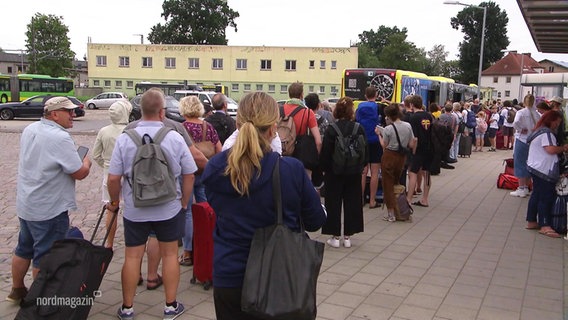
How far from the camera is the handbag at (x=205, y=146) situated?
514cm

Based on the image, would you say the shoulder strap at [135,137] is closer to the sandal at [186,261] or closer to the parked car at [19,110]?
the sandal at [186,261]

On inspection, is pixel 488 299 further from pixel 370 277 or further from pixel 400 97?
pixel 400 97

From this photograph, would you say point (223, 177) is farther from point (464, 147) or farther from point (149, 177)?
point (464, 147)

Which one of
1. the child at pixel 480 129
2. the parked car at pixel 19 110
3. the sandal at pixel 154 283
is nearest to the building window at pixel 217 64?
the parked car at pixel 19 110

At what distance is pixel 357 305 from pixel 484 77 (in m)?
94.8

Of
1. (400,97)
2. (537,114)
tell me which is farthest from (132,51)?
(537,114)

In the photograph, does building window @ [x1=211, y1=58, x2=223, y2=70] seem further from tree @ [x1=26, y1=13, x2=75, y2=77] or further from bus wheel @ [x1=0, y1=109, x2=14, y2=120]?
bus wheel @ [x1=0, y1=109, x2=14, y2=120]

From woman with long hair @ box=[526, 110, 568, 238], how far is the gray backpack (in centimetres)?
532

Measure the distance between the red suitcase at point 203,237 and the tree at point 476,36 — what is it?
7666 centimetres

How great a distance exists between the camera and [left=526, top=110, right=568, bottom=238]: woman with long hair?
22.4 ft

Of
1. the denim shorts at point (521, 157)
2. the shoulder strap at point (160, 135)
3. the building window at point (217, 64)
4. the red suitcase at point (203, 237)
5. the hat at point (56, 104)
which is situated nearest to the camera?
the shoulder strap at point (160, 135)

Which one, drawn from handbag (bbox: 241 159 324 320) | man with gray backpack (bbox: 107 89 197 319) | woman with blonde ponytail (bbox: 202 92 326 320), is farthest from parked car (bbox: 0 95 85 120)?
handbag (bbox: 241 159 324 320)

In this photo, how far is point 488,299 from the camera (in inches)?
186

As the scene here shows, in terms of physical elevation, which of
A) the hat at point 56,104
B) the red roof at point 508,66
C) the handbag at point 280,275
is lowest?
the handbag at point 280,275
